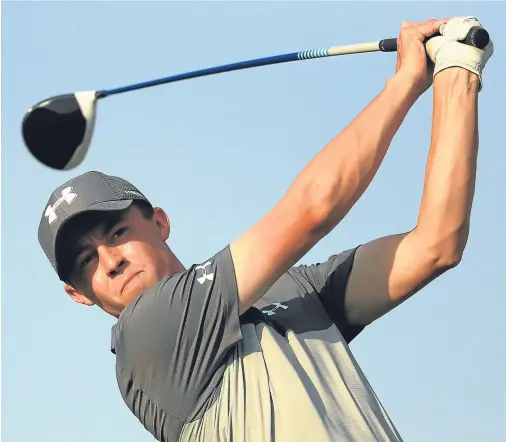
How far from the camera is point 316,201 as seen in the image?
4.85 metres

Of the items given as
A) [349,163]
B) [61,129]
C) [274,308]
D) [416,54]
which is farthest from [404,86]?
[61,129]

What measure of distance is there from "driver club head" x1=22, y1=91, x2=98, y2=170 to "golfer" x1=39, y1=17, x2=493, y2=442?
33 cm

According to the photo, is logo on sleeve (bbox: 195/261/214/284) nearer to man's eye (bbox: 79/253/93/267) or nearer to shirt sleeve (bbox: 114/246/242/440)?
shirt sleeve (bbox: 114/246/242/440)

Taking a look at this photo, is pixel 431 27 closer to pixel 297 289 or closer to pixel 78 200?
pixel 297 289

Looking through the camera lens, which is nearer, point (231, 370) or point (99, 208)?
point (231, 370)

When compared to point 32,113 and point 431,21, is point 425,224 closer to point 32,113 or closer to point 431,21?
point 431,21

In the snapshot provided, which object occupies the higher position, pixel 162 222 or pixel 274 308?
pixel 162 222

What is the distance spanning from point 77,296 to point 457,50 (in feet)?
7.81

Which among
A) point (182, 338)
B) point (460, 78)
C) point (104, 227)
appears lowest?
point (182, 338)

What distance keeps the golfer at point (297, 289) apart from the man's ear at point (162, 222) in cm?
45

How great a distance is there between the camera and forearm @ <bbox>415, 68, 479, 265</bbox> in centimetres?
508

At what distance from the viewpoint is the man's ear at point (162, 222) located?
6086 millimetres

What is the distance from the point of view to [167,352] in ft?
16.8

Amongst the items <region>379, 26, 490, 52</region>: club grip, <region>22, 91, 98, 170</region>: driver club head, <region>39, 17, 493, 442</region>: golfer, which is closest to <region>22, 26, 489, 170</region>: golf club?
<region>22, 91, 98, 170</region>: driver club head
